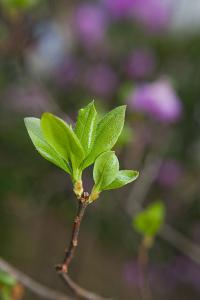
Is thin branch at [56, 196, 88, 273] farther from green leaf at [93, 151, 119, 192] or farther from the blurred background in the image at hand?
the blurred background

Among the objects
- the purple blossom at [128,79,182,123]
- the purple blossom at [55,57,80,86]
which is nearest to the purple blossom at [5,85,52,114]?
the purple blossom at [55,57,80,86]

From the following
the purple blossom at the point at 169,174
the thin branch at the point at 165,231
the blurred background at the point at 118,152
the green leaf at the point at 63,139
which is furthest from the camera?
the purple blossom at the point at 169,174

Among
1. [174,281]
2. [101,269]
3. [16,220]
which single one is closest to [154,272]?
[174,281]

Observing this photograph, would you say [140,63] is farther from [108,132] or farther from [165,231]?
[108,132]

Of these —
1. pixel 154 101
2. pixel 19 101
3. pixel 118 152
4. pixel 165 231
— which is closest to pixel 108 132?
pixel 154 101

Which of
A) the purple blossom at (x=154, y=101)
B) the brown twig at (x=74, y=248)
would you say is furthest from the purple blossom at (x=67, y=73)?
the brown twig at (x=74, y=248)

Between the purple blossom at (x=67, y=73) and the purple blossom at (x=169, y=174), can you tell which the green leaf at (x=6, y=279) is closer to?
the purple blossom at (x=169, y=174)
